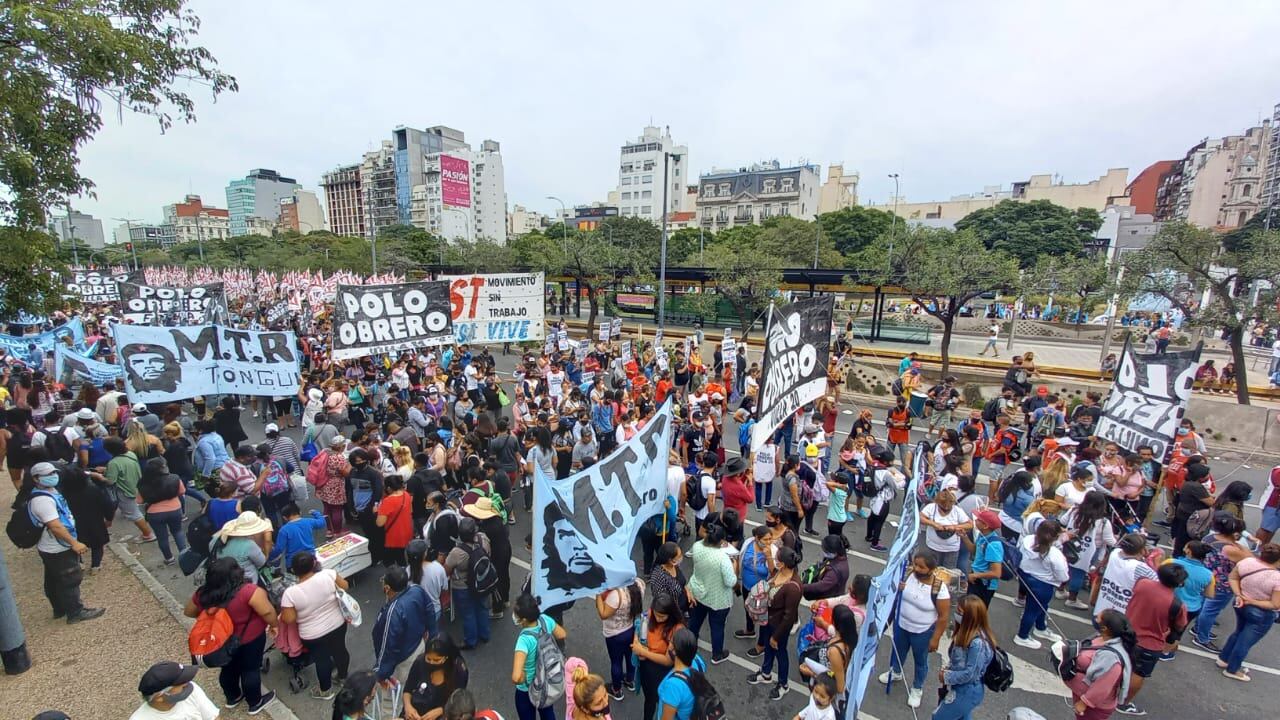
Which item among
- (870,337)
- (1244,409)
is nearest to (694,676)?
(1244,409)

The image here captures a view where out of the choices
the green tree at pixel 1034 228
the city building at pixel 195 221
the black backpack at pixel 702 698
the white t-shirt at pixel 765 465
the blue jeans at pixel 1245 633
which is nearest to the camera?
the black backpack at pixel 702 698

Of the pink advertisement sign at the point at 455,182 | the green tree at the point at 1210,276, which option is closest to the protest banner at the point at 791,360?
the green tree at the point at 1210,276

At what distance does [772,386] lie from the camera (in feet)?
23.2

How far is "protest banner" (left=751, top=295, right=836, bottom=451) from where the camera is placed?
688 cm

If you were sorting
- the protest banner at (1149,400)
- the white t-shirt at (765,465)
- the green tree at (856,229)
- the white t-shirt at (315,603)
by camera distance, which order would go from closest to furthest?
the white t-shirt at (315,603), the protest banner at (1149,400), the white t-shirt at (765,465), the green tree at (856,229)

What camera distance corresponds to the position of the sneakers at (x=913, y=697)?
17.2 feet

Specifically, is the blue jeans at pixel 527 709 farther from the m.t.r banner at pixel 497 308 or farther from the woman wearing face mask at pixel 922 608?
the m.t.r banner at pixel 497 308

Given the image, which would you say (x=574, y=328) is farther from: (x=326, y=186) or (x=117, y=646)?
(x=326, y=186)

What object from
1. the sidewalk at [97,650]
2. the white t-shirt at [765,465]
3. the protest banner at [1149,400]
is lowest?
the sidewalk at [97,650]

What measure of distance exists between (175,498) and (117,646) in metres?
1.80

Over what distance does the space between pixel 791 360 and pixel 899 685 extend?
12.8 feet

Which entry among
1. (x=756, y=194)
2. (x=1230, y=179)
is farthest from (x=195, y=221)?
(x=1230, y=179)

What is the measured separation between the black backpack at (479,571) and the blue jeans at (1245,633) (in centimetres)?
721

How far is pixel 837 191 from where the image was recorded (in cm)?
11731
